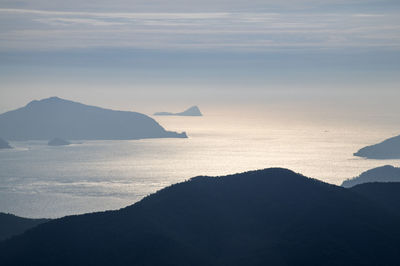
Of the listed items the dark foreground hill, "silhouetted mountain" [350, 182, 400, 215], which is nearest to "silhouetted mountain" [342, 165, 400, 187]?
"silhouetted mountain" [350, 182, 400, 215]

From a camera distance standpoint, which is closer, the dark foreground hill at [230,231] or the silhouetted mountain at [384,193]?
the dark foreground hill at [230,231]

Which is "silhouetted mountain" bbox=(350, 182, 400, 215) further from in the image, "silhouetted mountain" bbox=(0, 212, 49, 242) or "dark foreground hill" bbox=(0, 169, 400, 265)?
"silhouetted mountain" bbox=(0, 212, 49, 242)

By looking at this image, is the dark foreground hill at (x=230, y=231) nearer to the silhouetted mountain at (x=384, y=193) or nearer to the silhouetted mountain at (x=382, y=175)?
the silhouetted mountain at (x=384, y=193)

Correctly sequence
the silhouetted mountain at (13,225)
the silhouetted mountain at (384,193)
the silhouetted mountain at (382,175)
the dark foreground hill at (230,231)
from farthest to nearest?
1. the silhouetted mountain at (382,175)
2. the silhouetted mountain at (13,225)
3. the silhouetted mountain at (384,193)
4. the dark foreground hill at (230,231)

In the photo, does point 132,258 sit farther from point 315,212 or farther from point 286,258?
point 315,212

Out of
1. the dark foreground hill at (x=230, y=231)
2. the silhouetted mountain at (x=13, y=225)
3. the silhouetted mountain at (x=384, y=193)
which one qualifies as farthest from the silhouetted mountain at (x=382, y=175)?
the silhouetted mountain at (x=13, y=225)

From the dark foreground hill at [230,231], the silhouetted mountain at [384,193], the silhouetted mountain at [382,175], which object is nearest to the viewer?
the dark foreground hill at [230,231]
